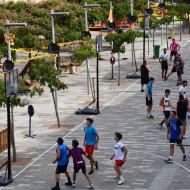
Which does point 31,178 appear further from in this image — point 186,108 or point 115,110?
point 115,110

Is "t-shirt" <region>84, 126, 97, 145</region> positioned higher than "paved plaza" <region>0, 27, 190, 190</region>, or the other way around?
"t-shirt" <region>84, 126, 97, 145</region>

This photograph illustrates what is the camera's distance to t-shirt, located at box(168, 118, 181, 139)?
936 inches

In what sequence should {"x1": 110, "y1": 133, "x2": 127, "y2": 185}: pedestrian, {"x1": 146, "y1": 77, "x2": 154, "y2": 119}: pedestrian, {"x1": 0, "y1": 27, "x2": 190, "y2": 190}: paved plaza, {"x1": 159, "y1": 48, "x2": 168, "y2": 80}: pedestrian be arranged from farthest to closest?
{"x1": 159, "y1": 48, "x2": 168, "y2": 80}: pedestrian, {"x1": 146, "y1": 77, "x2": 154, "y2": 119}: pedestrian, {"x1": 0, "y1": 27, "x2": 190, "y2": 190}: paved plaza, {"x1": 110, "y1": 133, "x2": 127, "y2": 185}: pedestrian

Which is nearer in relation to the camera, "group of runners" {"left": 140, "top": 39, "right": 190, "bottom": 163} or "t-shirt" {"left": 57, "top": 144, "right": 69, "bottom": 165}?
"t-shirt" {"left": 57, "top": 144, "right": 69, "bottom": 165}

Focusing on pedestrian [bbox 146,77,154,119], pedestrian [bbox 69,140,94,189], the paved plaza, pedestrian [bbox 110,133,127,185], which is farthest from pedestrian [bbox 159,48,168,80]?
pedestrian [bbox 69,140,94,189]

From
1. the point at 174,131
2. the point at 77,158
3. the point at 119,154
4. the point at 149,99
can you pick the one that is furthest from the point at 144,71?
the point at 77,158

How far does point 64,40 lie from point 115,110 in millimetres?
17216

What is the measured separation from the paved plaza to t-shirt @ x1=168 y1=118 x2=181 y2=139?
89cm

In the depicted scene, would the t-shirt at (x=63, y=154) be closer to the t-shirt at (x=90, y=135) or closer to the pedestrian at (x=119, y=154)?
the pedestrian at (x=119, y=154)

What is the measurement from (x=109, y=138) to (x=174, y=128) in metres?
4.59

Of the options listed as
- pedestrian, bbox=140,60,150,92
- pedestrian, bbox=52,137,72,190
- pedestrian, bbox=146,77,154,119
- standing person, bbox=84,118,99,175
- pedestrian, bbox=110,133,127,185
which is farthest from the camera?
pedestrian, bbox=140,60,150,92

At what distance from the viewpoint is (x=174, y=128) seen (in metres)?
23.9

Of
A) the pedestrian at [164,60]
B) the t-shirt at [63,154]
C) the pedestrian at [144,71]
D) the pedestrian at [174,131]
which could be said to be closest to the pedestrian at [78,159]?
the t-shirt at [63,154]

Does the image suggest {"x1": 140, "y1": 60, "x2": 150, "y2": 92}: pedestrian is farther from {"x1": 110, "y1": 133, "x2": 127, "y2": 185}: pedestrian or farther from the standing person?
{"x1": 110, "y1": 133, "x2": 127, "y2": 185}: pedestrian
